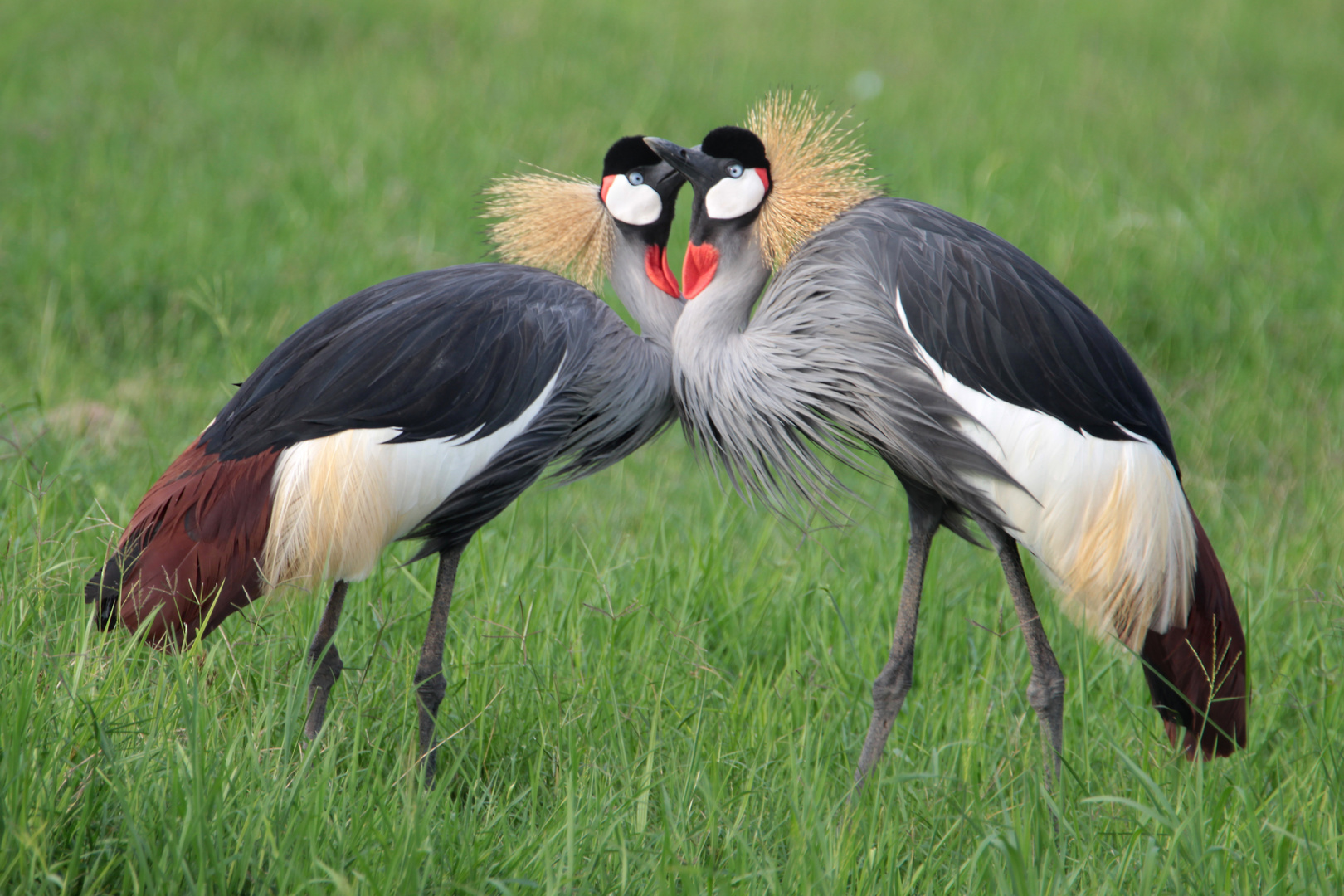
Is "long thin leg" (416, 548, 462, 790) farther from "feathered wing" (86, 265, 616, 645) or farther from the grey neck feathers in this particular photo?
the grey neck feathers

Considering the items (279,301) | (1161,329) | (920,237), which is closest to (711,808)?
(920,237)

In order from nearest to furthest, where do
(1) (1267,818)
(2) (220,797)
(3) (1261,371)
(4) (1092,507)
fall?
(2) (220,797), (1) (1267,818), (4) (1092,507), (3) (1261,371)

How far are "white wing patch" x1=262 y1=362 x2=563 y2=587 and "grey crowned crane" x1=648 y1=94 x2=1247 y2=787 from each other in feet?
1.68

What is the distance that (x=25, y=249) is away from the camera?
4348 millimetres

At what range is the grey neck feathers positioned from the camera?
2.33 metres

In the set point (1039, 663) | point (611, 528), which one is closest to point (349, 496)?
point (1039, 663)

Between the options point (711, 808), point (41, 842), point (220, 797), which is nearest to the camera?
point (41, 842)

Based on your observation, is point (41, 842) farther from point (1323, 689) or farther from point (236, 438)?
point (1323, 689)

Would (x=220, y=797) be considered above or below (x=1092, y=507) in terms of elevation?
below

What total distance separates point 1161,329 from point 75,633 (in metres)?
3.92

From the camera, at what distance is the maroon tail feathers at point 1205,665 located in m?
2.14

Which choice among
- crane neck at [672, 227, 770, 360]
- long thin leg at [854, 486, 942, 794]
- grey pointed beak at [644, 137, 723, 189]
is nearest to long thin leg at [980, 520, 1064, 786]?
long thin leg at [854, 486, 942, 794]

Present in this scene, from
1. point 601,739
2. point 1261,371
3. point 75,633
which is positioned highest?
point 1261,371

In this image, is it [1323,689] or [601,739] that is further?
[1323,689]
